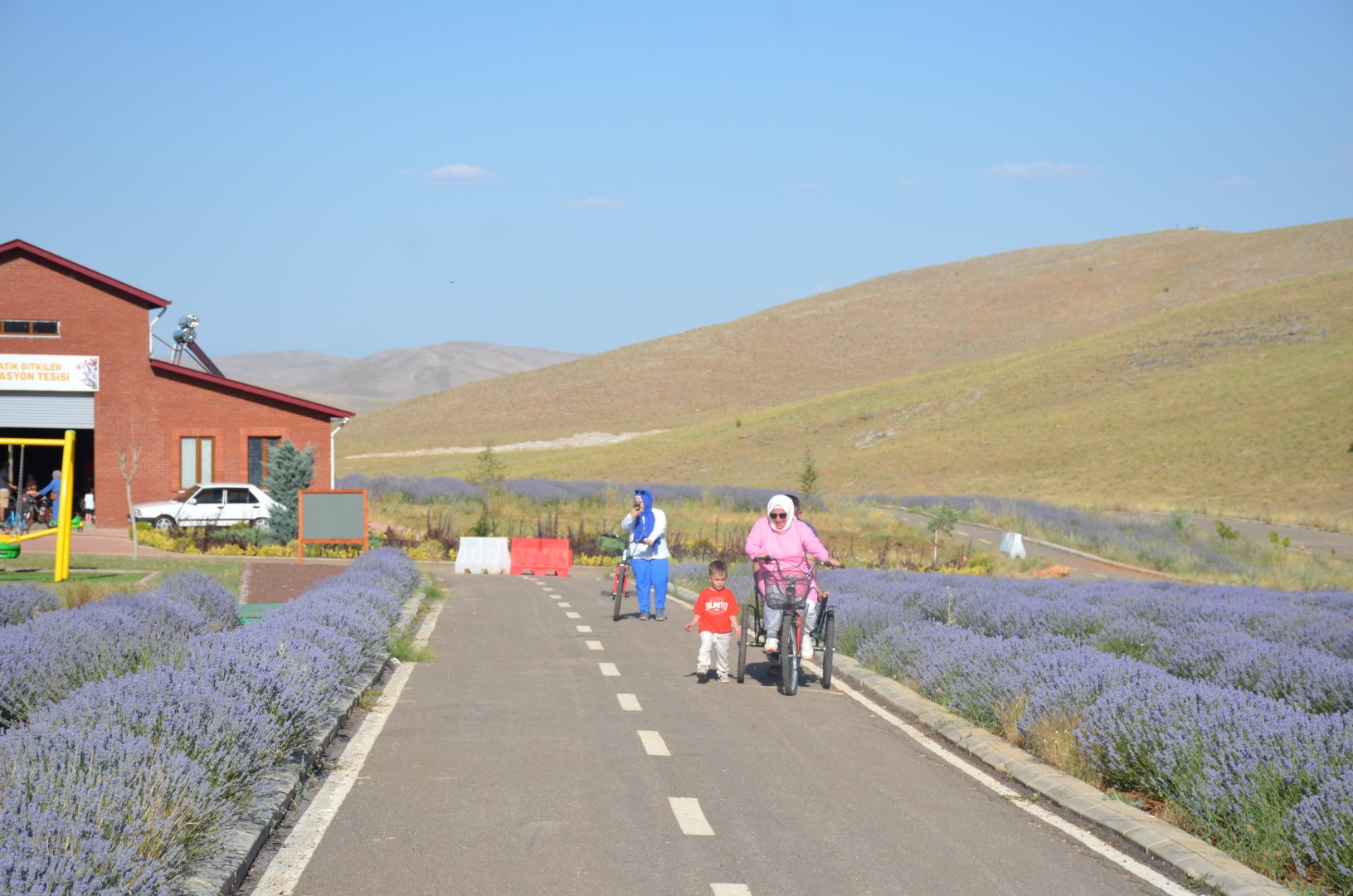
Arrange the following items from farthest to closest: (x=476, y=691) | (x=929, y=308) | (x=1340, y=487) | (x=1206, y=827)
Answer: (x=929, y=308), (x=1340, y=487), (x=476, y=691), (x=1206, y=827)

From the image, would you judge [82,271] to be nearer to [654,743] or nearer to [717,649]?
[717,649]

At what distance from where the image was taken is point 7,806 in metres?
5.01

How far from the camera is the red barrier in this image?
30.4 m

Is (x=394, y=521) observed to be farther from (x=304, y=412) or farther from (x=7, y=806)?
(x=7, y=806)

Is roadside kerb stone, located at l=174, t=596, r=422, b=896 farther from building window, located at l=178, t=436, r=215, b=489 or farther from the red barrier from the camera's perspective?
building window, located at l=178, t=436, r=215, b=489

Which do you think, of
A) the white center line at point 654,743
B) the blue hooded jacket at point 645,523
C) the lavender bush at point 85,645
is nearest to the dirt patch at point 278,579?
the blue hooded jacket at point 645,523

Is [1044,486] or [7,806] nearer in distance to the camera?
[7,806]

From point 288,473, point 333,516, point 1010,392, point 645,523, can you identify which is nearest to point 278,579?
point 333,516

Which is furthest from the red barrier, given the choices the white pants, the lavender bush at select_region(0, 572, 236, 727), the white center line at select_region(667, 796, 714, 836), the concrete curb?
the white center line at select_region(667, 796, 714, 836)

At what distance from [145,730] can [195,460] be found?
34078 millimetres

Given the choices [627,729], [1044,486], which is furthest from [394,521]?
[1044,486]

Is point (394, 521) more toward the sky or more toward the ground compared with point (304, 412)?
more toward the ground

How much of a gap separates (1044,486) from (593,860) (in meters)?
69.5

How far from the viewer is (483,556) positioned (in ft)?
98.7
